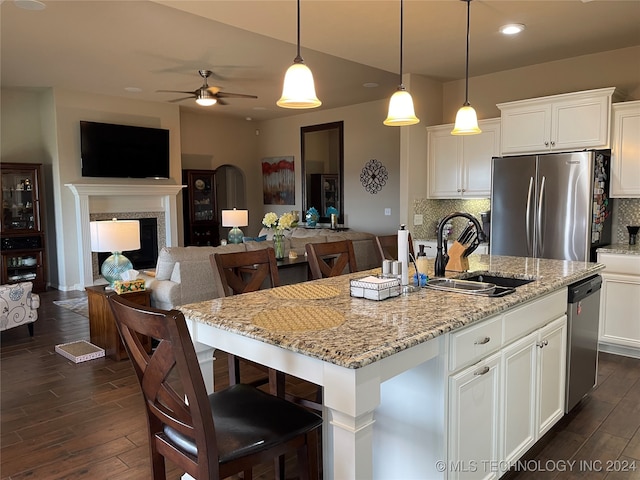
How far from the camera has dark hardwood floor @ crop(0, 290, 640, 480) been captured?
94.2 inches

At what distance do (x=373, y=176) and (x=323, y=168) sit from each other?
4.12 ft

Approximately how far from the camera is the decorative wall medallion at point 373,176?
7.96 meters

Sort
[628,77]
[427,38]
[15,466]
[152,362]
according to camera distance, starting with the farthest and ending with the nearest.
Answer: [628,77] < [427,38] < [15,466] < [152,362]

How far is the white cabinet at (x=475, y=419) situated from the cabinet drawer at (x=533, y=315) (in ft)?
0.55

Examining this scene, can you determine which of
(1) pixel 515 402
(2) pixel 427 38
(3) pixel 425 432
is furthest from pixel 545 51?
(3) pixel 425 432

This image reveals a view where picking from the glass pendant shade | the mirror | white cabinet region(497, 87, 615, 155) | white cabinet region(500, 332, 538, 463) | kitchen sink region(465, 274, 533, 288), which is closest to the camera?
white cabinet region(500, 332, 538, 463)

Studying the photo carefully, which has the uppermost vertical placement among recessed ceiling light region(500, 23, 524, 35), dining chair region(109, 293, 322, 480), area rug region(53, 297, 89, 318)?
recessed ceiling light region(500, 23, 524, 35)

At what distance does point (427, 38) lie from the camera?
4.09 metres

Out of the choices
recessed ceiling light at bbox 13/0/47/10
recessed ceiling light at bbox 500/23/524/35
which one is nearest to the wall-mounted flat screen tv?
recessed ceiling light at bbox 13/0/47/10

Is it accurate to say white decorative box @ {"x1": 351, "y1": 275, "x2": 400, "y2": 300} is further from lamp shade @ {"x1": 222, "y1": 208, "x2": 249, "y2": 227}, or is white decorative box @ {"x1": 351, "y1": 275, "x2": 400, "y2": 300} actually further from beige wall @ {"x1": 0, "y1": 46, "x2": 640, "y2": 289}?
lamp shade @ {"x1": 222, "y1": 208, "x2": 249, "y2": 227}

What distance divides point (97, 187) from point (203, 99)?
2.52m

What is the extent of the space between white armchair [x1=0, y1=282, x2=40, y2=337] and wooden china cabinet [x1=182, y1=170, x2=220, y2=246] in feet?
14.1

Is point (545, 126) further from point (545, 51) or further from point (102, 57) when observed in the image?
point (102, 57)

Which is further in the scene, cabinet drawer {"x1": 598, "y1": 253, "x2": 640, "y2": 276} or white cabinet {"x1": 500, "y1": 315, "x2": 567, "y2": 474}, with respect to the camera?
cabinet drawer {"x1": 598, "y1": 253, "x2": 640, "y2": 276}
